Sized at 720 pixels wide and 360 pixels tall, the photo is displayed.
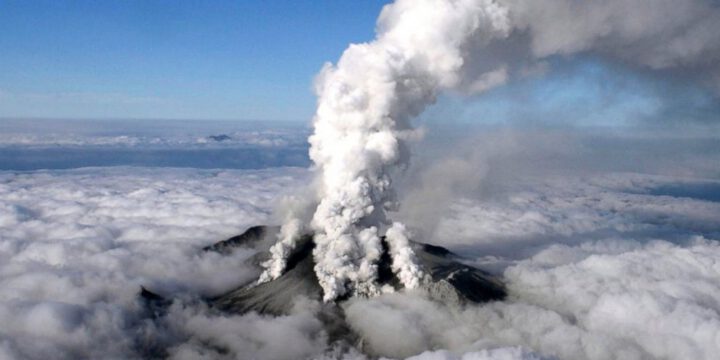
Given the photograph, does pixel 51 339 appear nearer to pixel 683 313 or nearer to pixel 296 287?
pixel 296 287

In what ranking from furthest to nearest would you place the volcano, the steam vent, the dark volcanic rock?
the dark volcanic rock
the steam vent
the volcano

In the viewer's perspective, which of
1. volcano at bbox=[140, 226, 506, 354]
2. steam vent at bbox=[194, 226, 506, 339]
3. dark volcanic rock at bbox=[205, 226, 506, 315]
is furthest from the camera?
dark volcanic rock at bbox=[205, 226, 506, 315]

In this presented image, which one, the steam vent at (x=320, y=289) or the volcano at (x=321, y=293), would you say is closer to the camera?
the volcano at (x=321, y=293)

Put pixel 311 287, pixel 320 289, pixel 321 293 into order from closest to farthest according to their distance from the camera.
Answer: pixel 321 293 → pixel 320 289 → pixel 311 287

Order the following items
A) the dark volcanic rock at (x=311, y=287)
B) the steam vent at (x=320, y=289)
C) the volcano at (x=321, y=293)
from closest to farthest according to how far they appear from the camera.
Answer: the volcano at (x=321, y=293) < the steam vent at (x=320, y=289) < the dark volcanic rock at (x=311, y=287)

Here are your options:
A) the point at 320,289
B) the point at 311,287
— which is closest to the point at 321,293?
the point at 320,289

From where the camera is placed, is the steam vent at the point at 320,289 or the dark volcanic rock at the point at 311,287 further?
the dark volcanic rock at the point at 311,287

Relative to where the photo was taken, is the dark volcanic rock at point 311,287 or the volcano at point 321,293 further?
the dark volcanic rock at point 311,287

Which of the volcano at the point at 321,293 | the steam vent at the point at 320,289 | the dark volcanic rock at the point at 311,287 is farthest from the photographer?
the dark volcanic rock at the point at 311,287

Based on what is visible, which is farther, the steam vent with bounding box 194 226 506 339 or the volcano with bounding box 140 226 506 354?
the steam vent with bounding box 194 226 506 339

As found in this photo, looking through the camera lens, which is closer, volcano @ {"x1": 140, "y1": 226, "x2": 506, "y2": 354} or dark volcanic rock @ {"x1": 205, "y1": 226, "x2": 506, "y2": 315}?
volcano @ {"x1": 140, "y1": 226, "x2": 506, "y2": 354}

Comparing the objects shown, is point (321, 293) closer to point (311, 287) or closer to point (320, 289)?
point (320, 289)
